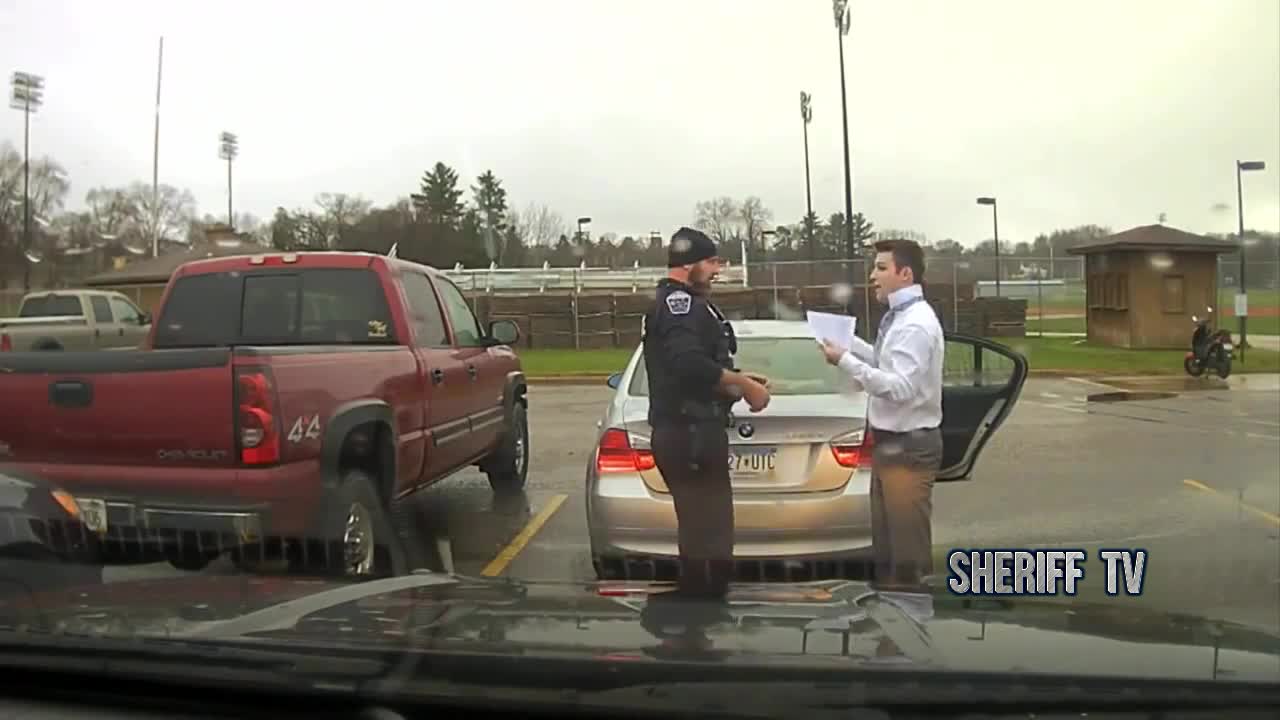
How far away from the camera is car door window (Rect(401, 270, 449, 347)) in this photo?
22.6ft

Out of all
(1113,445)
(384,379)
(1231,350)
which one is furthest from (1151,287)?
(384,379)

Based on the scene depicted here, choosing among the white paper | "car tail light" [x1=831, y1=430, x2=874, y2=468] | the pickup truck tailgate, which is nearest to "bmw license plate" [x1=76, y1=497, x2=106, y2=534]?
the pickup truck tailgate

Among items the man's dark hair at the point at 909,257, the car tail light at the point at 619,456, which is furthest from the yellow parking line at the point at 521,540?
the man's dark hair at the point at 909,257

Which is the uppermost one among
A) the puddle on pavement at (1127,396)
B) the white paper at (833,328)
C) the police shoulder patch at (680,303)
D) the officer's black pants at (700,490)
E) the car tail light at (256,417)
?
the police shoulder patch at (680,303)

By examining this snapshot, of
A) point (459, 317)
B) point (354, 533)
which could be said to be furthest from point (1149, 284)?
point (354, 533)

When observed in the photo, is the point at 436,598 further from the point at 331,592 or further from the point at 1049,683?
the point at 1049,683

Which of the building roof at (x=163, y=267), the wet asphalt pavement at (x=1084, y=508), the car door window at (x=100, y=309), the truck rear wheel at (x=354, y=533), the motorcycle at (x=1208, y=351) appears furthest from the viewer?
the motorcycle at (x=1208, y=351)

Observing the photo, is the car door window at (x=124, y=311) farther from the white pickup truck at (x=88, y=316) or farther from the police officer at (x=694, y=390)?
the police officer at (x=694, y=390)

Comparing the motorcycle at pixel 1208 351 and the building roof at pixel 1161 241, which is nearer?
the building roof at pixel 1161 241

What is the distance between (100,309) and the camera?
17094 millimetres

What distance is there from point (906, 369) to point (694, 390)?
2.93 feet

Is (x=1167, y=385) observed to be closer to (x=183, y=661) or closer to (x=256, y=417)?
(x=256, y=417)

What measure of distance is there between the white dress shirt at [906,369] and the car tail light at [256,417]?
8.16 feet

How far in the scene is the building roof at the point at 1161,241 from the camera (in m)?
16.0
